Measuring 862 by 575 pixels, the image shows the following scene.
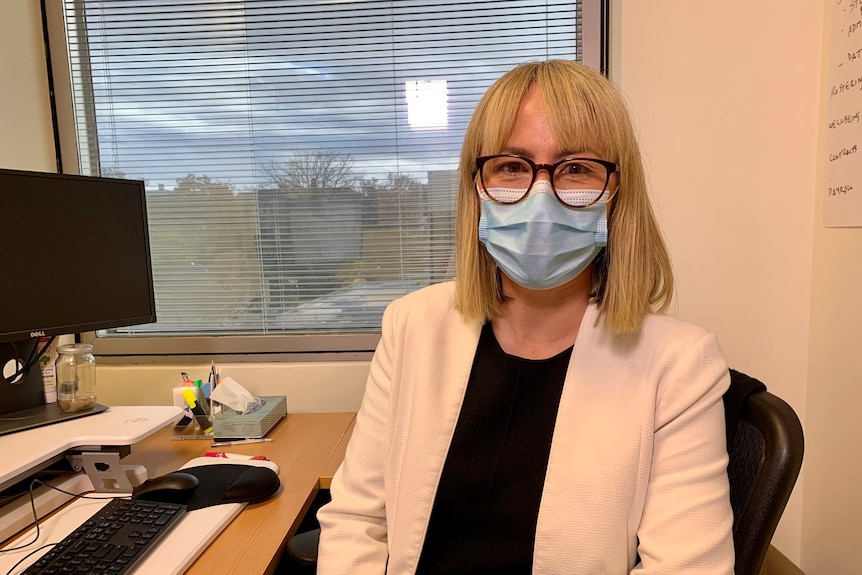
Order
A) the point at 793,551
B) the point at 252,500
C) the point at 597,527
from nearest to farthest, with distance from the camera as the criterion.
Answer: the point at 597,527, the point at 252,500, the point at 793,551

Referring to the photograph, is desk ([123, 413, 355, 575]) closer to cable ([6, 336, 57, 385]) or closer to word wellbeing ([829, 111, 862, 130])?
cable ([6, 336, 57, 385])

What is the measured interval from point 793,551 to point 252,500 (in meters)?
1.52

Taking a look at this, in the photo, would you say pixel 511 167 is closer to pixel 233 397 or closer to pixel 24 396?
pixel 233 397

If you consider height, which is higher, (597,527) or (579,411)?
(579,411)

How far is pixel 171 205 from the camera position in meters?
1.95

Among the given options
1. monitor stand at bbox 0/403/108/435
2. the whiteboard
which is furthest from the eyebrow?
monitor stand at bbox 0/403/108/435

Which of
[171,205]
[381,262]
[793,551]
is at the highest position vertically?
[171,205]

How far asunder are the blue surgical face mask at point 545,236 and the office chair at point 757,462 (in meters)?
0.33

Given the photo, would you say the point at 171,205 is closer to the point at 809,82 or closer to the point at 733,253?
the point at 733,253

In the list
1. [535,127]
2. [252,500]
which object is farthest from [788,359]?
[252,500]

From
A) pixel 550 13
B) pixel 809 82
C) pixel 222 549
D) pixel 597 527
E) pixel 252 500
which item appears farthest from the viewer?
pixel 550 13

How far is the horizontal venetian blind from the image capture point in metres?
1.88

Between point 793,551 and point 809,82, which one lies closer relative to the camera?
point 809,82

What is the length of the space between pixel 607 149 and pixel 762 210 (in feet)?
2.82
